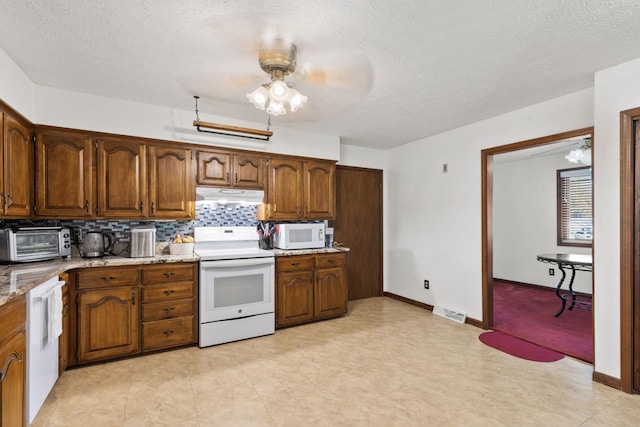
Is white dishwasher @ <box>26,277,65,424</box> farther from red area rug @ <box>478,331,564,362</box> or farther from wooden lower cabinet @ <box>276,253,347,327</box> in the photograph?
→ red area rug @ <box>478,331,564,362</box>

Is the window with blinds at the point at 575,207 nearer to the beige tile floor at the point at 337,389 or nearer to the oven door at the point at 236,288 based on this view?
the beige tile floor at the point at 337,389

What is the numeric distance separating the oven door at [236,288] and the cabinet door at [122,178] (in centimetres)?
90

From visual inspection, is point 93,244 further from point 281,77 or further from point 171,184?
point 281,77

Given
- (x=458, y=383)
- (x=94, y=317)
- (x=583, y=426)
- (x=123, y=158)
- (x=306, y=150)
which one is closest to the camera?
(x=583, y=426)

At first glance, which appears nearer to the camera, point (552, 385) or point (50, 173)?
point (552, 385)

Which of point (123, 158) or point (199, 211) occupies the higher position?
point (123, 158)

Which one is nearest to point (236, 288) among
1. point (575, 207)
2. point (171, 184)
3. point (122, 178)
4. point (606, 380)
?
point (171, 184)

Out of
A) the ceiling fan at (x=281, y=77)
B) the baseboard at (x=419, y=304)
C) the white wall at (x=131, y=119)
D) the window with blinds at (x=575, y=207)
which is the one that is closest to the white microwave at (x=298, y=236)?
the white wall at (x=131, y=119)

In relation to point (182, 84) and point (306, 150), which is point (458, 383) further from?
point (182, 84)

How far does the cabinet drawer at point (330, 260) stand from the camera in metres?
3.87

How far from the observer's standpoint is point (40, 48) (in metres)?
2.19

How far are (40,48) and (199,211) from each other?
191 cm

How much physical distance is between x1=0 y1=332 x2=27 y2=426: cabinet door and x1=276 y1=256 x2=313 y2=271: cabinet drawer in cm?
219

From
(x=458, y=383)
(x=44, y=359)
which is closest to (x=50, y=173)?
(x=44, y=359)
